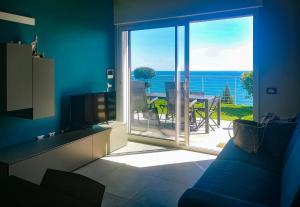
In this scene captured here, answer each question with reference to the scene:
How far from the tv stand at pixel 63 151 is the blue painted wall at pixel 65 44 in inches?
10.0

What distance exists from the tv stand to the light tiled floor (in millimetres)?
149

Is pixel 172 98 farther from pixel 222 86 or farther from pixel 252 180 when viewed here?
pixel 252 180

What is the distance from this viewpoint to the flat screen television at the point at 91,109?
3.92 meters

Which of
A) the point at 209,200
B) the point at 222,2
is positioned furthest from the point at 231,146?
the point at 222,2

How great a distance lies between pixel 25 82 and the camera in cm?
296

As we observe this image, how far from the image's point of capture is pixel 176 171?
11.5 ft

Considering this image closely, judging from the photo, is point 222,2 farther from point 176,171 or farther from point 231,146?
point 176,171

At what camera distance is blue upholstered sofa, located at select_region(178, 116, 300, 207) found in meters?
1.45

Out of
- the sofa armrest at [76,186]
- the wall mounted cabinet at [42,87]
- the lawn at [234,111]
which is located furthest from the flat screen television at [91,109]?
the lawn at [234,111]

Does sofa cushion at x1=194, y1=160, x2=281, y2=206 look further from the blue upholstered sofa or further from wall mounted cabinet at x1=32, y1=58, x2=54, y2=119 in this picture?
wall mounted cabinet at x1=32, y1=58, x2=54, y2=119

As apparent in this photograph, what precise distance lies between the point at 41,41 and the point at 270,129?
10.1 ft

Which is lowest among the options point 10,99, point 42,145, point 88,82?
point 42,145

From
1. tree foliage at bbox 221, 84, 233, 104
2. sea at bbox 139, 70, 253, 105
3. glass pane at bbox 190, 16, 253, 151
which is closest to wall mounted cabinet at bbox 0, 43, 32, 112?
glass pane at bbox 190, 16, 253, 151

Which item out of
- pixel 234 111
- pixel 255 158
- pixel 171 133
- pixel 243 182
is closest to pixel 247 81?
pixel 234 111
